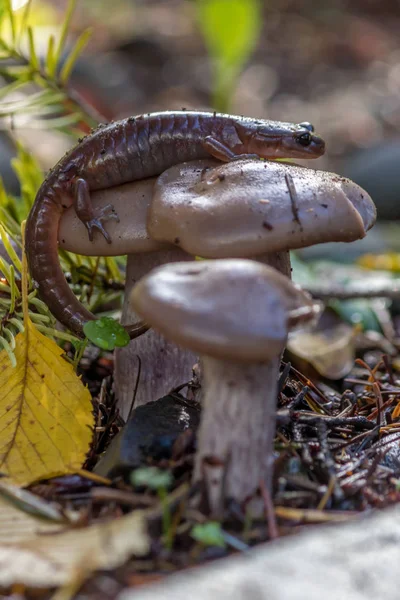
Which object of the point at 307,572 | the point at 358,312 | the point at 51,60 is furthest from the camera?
the point at 358,312

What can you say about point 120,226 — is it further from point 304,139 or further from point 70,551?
point 70,551

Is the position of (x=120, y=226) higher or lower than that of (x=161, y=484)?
higher

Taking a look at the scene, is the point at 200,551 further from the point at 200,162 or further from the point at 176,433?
the point at 200,162

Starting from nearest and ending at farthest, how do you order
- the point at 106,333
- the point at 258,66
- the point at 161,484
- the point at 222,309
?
1. the point at 222,309
2. the point at 161,484
3. the point at 106,333
4. the point at 258,66

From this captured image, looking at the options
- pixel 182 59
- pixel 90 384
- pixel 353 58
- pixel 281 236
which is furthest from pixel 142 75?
pixel 281 236

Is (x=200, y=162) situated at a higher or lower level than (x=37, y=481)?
higher

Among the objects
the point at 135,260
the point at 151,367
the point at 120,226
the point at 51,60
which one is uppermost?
the point at 51,60

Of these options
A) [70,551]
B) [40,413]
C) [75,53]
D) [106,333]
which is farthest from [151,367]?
[75,53]
